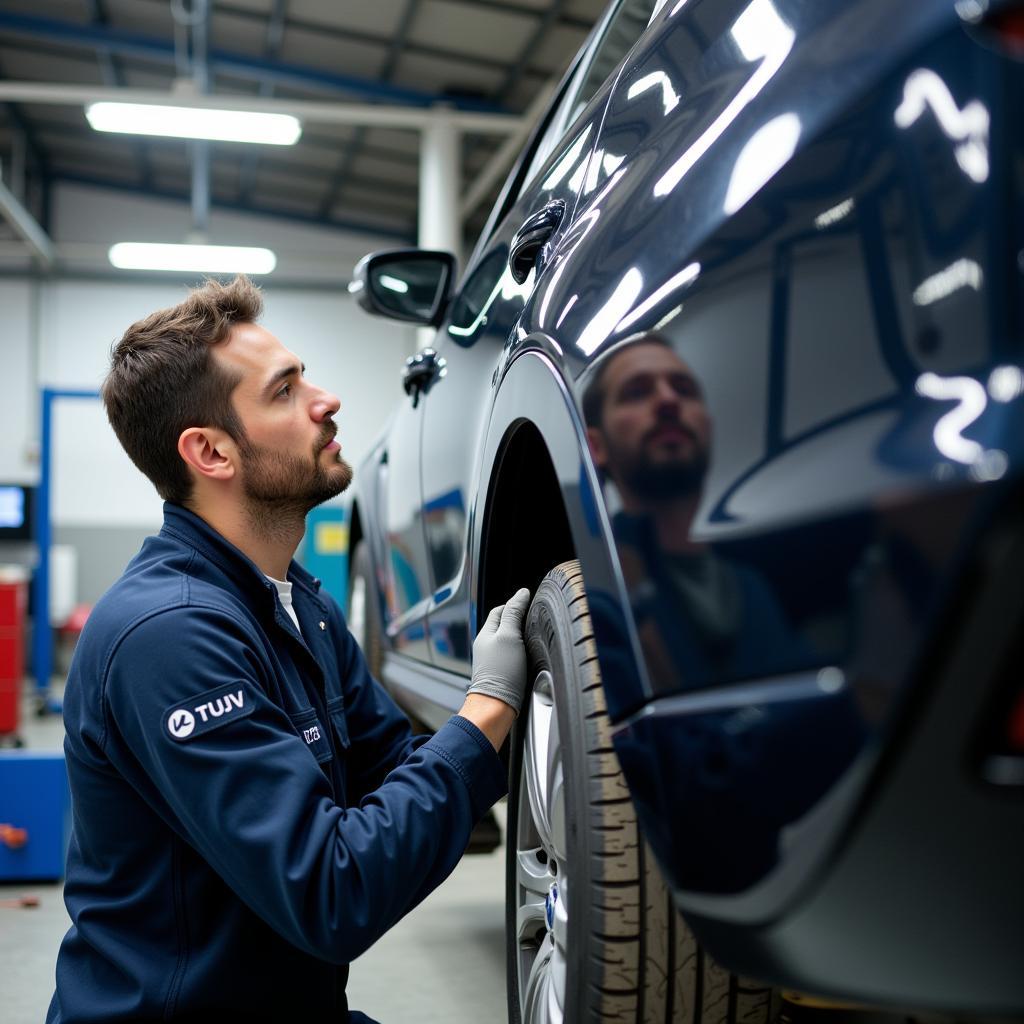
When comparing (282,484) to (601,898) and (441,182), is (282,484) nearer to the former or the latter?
(601,898)

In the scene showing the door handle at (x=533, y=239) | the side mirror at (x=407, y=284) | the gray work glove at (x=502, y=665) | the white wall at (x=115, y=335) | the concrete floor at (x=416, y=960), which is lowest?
the concrete floor at (x=416, y=960)

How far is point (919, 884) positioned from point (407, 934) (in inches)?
84.8

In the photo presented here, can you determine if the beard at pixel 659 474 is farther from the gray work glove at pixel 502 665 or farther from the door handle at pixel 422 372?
the door handle at pixel 422 372

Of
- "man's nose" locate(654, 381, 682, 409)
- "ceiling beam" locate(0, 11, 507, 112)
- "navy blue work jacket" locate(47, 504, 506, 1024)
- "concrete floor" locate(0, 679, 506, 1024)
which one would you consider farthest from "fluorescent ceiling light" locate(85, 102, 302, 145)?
"man's nose" locate(654, 381, 682, 409)

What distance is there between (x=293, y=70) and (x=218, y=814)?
883 centimetres

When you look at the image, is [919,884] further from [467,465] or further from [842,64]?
[467,465]

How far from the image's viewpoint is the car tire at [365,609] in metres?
2.77

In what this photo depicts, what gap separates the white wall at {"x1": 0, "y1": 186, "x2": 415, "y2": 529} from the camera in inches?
459

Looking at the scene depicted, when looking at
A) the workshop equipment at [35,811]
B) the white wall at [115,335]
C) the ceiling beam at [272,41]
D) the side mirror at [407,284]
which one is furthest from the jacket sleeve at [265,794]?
the white wall at [115,335]

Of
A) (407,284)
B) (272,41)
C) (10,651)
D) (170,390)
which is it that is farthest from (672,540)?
(272,41)

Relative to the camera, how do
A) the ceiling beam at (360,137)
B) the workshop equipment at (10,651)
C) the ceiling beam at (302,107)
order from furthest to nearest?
the ceiling beam at (360,137), the ceiling beam at (302,107), the workshop equipment at (10,651)

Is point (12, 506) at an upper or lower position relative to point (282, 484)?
upper

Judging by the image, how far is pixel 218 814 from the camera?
1.07 metres

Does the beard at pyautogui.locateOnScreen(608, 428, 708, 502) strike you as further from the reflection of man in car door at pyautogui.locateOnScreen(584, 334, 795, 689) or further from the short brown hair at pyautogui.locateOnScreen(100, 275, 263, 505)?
the short brown hair at pyautogui.locateOnScreen(100, 275, 263, 505)
